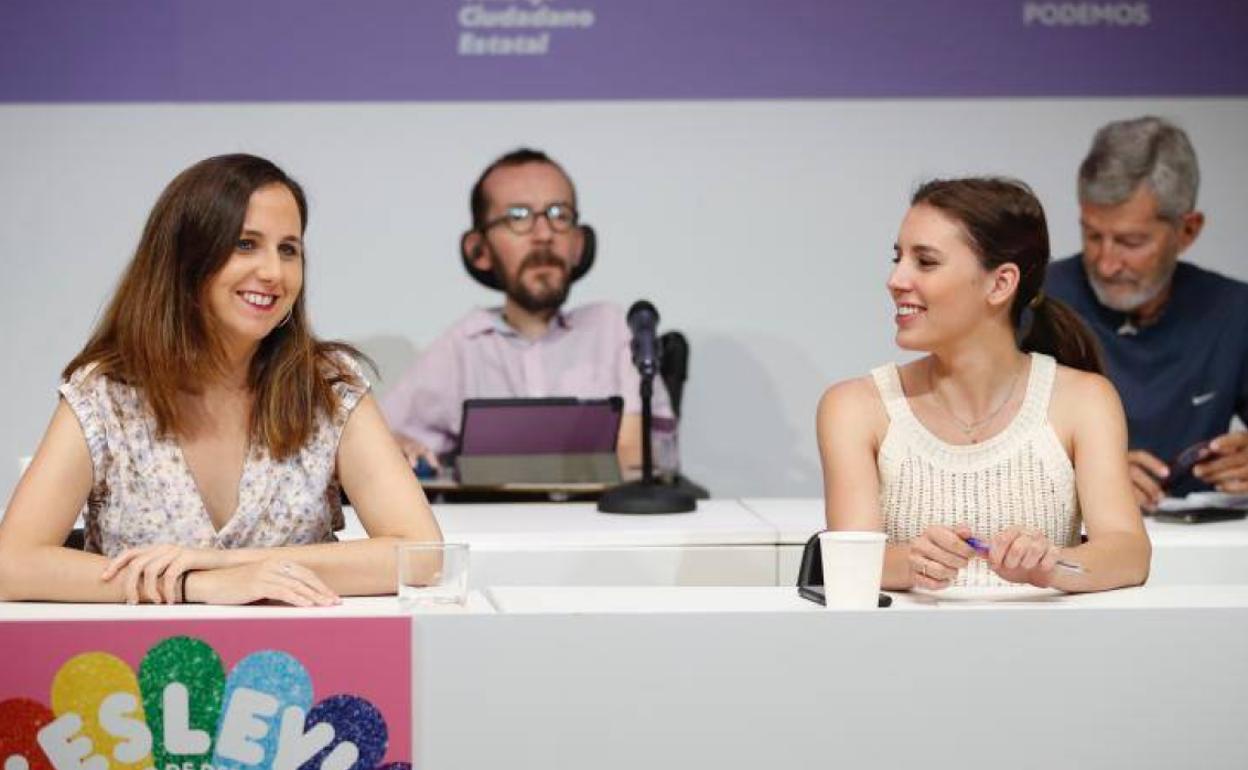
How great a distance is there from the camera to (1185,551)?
308 centimetres

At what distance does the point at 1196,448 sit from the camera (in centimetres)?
368

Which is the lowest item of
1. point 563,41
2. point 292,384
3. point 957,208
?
point 292,384

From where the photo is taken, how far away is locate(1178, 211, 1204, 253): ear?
4.80 m

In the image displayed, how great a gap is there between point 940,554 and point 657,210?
119 inches

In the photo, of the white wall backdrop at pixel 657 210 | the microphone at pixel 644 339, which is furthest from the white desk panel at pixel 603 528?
the white wall backdrop at pixel 657 210

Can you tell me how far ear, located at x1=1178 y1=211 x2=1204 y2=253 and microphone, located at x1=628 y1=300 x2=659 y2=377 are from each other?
1846mm

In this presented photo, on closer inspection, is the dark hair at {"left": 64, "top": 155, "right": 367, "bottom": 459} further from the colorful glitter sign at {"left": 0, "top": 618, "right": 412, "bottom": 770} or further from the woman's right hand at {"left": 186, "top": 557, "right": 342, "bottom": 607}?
the colorful glitter sign at {"left": 0, "top": 618, "right": 412, "bottom": 770}

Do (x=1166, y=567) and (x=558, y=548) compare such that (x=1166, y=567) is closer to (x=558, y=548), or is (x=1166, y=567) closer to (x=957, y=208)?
(x=957, y=208)

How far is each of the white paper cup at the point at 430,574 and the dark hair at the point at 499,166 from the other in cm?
316

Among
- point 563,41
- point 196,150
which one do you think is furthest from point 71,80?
point 563,41

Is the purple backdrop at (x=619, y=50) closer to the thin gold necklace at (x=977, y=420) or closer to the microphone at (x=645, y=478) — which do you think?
the microphone at (x=645, y=478)

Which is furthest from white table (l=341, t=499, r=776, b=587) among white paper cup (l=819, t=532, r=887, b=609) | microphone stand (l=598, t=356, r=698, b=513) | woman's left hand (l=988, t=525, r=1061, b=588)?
white paper cup (l=819, t=532, r=887, b=609)

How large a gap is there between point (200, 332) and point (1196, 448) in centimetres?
231

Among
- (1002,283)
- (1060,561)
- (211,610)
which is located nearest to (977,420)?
(1002,283)
